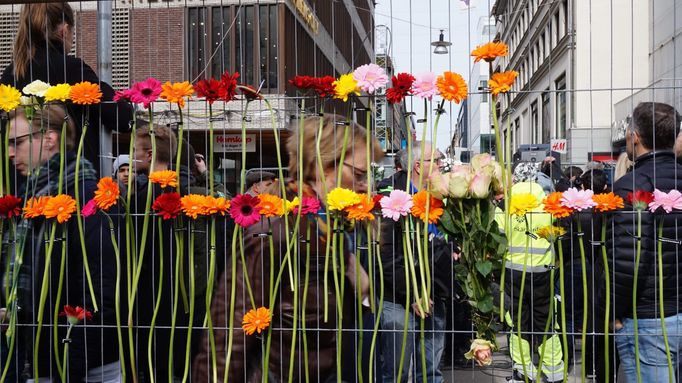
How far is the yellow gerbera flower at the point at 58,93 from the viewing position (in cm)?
280

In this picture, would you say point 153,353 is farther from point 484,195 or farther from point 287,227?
point 484,195

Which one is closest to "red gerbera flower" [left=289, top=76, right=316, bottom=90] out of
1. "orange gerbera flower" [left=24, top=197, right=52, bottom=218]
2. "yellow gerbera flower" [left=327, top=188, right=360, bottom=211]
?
"yellow gerbera flower" [left=327, top=188, right=360, bottom=211]

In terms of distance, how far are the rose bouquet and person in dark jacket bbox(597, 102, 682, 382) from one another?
0.54 meters

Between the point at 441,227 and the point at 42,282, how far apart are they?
157 centimetres

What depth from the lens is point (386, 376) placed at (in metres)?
3.37

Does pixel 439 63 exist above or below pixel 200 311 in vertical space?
above

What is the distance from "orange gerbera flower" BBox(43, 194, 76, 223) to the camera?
279 cm

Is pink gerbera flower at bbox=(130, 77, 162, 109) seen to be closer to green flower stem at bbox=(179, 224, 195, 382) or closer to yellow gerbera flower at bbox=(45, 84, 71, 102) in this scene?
yellow gerbera flower at bbox=(45, 84, 71, 102)

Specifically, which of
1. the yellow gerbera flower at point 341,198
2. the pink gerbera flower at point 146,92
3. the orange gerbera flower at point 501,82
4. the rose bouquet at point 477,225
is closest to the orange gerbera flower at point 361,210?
the yellow gerbera flower at point 341,198

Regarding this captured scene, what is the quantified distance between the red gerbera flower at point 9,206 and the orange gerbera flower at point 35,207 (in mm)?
54

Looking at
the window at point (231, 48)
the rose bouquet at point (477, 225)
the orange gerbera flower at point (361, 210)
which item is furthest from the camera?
the window at point (231, 48)

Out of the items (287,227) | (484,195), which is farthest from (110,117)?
(484,195)

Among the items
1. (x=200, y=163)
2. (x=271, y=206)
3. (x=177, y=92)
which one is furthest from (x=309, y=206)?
(x=200, y=163)

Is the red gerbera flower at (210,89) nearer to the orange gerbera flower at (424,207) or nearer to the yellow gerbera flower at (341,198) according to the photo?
the yellow gerbera flower at (341,198)
